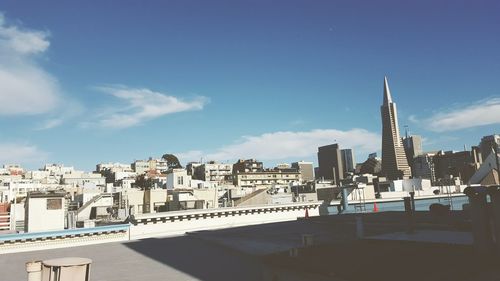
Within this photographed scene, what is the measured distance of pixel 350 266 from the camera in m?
8.61

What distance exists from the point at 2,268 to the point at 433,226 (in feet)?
57.9

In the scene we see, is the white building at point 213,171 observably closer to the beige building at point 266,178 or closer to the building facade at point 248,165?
the building facade at point 248,165

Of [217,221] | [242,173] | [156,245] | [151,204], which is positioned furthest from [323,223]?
[242,173]

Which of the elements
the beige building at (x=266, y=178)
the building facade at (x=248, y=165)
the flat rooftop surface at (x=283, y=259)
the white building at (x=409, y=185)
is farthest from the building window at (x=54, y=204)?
the building facade at (x=248, y=165)

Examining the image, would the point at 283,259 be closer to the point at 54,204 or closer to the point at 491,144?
the point at 54,204

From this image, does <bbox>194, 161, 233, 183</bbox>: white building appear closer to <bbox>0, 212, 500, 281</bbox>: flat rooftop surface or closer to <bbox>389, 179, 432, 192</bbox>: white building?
<bbox>389, 179, 432, 192</bbox>: white building

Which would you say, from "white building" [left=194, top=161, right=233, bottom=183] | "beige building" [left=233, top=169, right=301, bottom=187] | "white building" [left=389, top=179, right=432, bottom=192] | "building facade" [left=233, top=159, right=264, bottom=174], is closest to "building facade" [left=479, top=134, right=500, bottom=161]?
"white building" [left=389, top=179, right=432, bottom=192]

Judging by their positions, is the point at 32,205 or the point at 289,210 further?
the point at 289,210

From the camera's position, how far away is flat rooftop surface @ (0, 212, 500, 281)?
26.6 feet

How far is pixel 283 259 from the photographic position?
991cm

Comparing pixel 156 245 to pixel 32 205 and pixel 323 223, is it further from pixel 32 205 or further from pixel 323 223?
pixel 323 223

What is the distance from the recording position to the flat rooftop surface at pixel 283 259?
8.11 metres

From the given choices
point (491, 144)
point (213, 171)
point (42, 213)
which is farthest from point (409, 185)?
point (213, 171)

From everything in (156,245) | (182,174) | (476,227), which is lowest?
(156,245)
